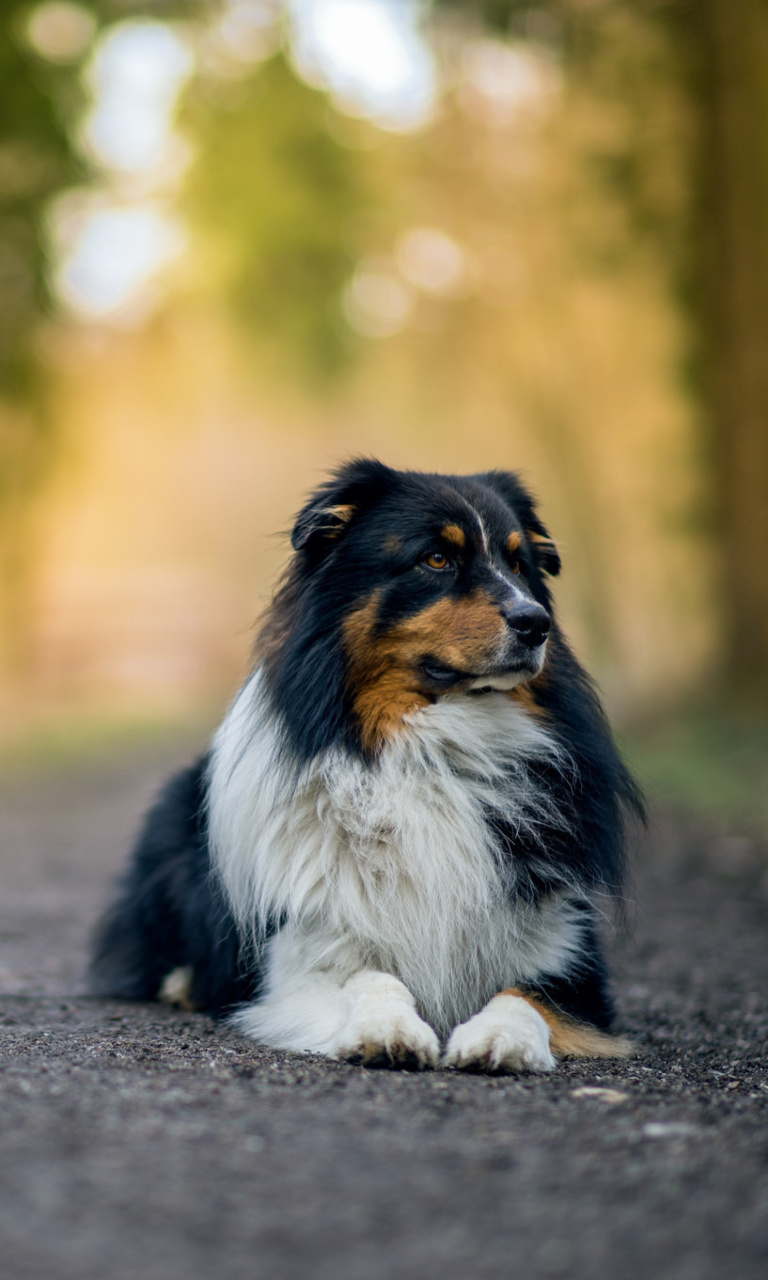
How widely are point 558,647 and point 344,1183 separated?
2.08 meters

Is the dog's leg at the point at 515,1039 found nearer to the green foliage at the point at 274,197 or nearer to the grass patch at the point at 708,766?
the grass patch at the point at 708,766

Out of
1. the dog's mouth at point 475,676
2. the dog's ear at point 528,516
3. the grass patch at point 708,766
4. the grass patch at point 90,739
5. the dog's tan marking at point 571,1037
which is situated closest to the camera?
the dog's tan marking at point 571,1037

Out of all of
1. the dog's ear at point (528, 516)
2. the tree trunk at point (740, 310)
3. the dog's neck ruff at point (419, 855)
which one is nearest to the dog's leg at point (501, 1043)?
the dog's neck ruff at point (419, 855)

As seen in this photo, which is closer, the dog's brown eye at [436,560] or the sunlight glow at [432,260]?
the dog's brown eye at [436,560]

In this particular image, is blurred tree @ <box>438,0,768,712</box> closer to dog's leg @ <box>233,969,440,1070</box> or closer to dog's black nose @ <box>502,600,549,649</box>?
dog's black nose @ <box>502,600,549,649</box>

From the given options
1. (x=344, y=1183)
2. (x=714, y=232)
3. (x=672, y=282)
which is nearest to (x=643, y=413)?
(x=672, y=282)

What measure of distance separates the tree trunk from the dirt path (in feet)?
23.4

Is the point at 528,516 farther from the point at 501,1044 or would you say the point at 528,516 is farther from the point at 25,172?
the point at 25,172

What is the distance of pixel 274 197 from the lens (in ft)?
60.8

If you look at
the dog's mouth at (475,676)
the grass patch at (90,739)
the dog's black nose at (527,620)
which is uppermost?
the dog's black nose at (527,620)

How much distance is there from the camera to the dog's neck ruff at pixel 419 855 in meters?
3.61

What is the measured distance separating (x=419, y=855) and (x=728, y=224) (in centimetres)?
869

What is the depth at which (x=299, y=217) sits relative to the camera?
18.6 meters

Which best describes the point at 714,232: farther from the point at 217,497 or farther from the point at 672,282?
the point at 217,497
